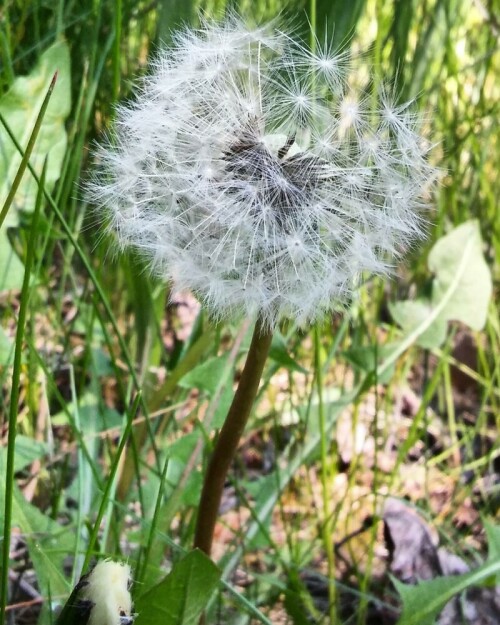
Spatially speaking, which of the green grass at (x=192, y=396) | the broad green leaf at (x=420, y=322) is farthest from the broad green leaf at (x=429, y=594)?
the broad green leaf at (x=420, y=322)

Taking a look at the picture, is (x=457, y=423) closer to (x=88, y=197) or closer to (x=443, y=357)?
(x=443, y=357)

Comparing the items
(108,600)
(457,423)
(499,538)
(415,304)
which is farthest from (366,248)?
(457,423)

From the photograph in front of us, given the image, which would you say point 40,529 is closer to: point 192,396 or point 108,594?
point 108,594

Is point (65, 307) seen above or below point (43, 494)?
above

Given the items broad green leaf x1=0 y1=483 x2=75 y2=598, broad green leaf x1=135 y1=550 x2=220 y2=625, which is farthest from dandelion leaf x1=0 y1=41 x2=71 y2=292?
broad green leaf x1=135 y1=550 x2=220 y2=625

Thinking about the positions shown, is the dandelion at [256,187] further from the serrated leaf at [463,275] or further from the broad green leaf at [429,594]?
the serrated leaf at [463,275]

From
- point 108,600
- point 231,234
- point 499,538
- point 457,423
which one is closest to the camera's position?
point 108,600
